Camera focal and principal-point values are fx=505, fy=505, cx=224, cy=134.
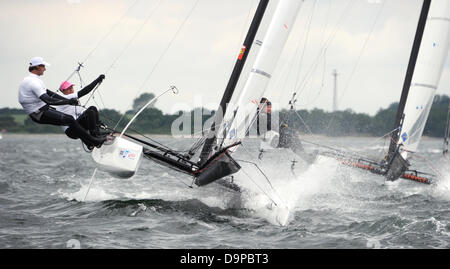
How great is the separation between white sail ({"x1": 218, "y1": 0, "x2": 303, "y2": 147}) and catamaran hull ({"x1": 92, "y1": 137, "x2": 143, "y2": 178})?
176cm

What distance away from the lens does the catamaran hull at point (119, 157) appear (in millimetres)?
6855

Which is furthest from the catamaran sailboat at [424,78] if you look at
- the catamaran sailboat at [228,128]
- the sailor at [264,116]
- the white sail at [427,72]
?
the catamaran sailboat at [228,128]

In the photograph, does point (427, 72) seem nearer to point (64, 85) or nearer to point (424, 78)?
point (424, 78)

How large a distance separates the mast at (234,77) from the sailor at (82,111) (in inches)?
69.7

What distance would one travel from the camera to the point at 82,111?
276 inches

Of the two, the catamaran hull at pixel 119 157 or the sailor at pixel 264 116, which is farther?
the sailor at pixel 264 116

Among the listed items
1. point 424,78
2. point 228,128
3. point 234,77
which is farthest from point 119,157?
point 424,78

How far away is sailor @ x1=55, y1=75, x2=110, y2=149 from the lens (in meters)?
6.79

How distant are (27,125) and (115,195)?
51.4 metres

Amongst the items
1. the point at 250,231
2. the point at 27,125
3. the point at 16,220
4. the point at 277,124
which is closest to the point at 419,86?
the point at 277,124

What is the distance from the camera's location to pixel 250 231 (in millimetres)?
6527

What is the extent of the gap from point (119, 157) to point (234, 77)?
Result: 248 cm

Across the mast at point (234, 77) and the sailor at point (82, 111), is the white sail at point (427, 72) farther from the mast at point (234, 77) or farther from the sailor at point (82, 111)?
the sailor at point (82, 111)
